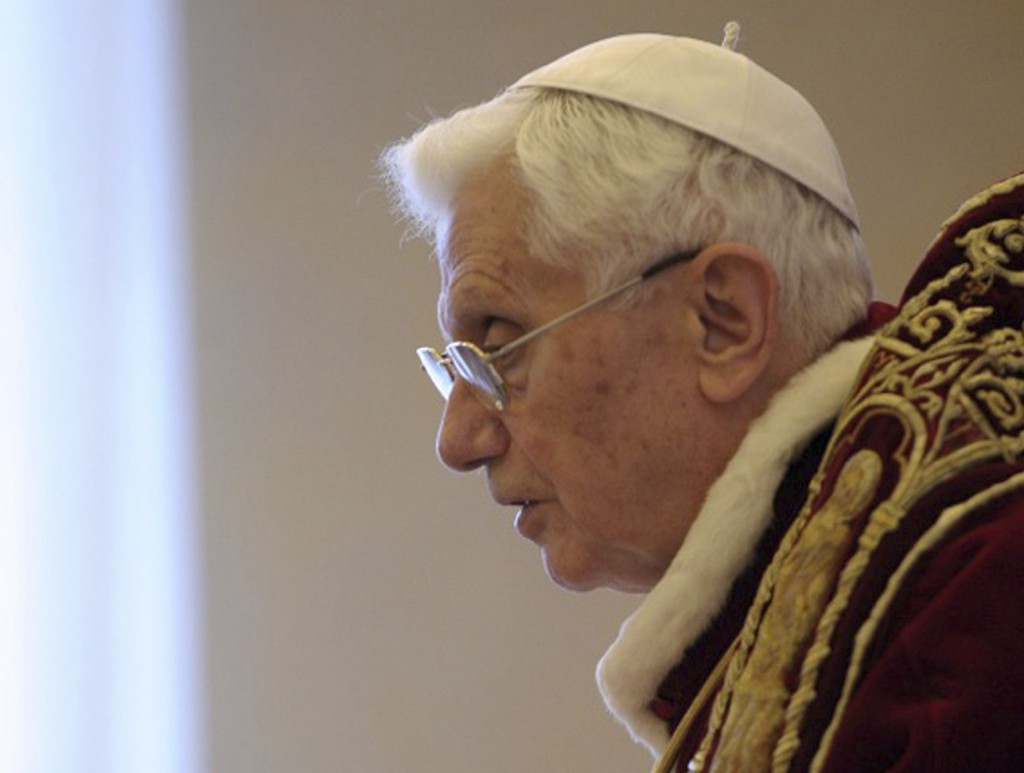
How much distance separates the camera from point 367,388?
3.60 m

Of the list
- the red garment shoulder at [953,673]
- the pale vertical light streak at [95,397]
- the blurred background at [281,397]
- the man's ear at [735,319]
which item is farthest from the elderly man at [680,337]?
the blurred background at [281,397]

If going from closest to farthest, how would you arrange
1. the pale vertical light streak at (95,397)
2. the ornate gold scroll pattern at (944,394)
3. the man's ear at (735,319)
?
1. the ornate gold scroll pattern at (944,394)
2. the man's ear at (735,319)
3. the pale vertical light streak at (95,397)

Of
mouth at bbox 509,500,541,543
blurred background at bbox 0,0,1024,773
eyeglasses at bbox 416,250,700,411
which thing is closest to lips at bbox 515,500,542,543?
mouth at bbox 509,500,541,543

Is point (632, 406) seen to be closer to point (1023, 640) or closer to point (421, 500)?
point (1023, 640)

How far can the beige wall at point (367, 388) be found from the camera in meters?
3.52

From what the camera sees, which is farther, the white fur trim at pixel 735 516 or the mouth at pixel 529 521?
the mouth at pixel 529 521

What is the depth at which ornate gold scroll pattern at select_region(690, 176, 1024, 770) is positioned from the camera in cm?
123

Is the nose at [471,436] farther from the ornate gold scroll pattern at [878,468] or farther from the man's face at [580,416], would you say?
the ornate gold scroll pattern at [878,468]

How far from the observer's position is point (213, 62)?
12.0ft

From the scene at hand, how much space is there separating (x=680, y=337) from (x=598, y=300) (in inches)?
3.5

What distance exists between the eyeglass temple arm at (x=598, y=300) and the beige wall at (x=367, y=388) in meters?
1.86

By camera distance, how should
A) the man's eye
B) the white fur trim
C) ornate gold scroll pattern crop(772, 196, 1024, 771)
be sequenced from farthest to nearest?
the man's eye < the white fur trim < ornate gold scroll pattern crop(772, 196, 1024, 771)

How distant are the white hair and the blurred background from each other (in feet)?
6.07

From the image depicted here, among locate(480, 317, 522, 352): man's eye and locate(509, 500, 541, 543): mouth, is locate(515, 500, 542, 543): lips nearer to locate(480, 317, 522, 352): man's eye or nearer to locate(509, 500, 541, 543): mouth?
locate(509, 500, 541, 543): mouth
